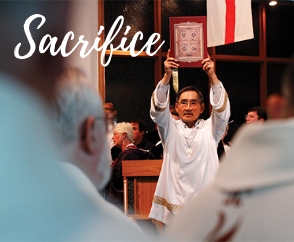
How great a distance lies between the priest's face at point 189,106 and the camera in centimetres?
460

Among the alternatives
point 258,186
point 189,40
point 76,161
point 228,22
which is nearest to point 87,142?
point 76,161

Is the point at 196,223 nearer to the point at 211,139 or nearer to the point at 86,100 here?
the point at 86,100

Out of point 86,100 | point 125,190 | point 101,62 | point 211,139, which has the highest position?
point 101,62

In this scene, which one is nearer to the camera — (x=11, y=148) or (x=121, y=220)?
(x=11, y=148)

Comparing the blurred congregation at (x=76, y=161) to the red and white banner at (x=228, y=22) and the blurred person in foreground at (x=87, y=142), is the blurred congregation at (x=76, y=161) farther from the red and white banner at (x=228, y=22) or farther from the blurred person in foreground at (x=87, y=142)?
the red and white banner at (x=228, y=22)

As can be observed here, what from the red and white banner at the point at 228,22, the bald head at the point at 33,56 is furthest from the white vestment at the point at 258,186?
the red and white banner at the point at 228,22

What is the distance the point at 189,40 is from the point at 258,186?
379cm

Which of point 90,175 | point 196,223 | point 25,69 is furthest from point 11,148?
point 196,223

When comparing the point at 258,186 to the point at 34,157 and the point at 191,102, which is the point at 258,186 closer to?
the point at 34,157

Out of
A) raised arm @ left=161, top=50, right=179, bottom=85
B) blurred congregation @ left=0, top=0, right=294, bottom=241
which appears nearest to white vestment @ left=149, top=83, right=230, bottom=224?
raised arm @ left=161, top=50, right=179, bottom=85

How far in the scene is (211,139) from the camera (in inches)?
181

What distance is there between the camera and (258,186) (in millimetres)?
858

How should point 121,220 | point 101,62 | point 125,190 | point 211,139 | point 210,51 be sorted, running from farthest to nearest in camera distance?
1. point 210,51
2. point 101,62
3. point 125,190
4. point 211,139
5. point 121,220

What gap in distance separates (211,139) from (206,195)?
144 inches
